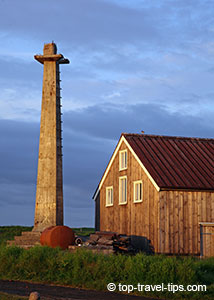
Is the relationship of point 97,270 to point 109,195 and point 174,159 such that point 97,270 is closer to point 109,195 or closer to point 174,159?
point 174,159

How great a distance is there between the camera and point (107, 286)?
19.6 meters

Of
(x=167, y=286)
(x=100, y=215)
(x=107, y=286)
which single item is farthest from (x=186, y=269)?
(x=100, y=215)

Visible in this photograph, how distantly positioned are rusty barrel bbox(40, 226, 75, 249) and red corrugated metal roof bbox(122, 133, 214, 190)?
6.58 meters

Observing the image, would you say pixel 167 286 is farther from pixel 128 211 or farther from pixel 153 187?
pixel 128 211

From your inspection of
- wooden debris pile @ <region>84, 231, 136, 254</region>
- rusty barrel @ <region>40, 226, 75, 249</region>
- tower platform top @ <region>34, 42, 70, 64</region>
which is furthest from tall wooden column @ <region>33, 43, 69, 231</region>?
wooden debris pile @ <region>84, 231, 136, 254</region>

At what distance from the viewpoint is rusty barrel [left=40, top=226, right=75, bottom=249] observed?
30031mm

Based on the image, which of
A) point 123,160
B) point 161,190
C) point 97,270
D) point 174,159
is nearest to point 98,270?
point 97,270

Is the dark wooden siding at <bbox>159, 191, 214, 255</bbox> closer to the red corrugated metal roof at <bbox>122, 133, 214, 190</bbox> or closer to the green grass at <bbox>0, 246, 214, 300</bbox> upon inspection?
the red corrugated metal roof at <bbox>122, 133, 214, 190</bbox>

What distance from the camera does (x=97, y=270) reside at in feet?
67.6

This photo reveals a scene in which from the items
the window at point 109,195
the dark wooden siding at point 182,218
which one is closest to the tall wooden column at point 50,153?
the dark wooden siding at point 182,218

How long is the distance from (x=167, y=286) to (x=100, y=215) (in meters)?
23.0

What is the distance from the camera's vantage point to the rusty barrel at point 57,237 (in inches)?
1182

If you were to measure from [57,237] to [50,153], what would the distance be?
5.48 meters

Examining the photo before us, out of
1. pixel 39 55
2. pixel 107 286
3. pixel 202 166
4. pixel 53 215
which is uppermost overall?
pixel 39 55
